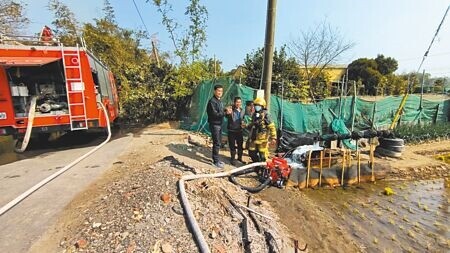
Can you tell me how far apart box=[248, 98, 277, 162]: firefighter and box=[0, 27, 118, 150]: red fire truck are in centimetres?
431

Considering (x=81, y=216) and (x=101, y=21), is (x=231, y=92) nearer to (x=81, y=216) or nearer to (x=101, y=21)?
(x=81, y=216)

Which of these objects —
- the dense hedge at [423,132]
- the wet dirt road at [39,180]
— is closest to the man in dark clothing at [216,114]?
the wet dirt road at [39,180]

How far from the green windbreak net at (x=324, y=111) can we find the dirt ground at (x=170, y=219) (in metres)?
3.56

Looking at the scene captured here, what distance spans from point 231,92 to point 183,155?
3.10m

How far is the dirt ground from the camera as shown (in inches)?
121

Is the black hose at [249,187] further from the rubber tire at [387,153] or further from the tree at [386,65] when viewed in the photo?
the tree at [386,65]

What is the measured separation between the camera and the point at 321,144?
816 centimetres

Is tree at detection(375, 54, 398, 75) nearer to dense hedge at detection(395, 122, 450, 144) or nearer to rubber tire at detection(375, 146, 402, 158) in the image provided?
dense hedge at detection(395, 122, 450, 144)

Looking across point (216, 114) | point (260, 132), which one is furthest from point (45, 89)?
point (260, 132)

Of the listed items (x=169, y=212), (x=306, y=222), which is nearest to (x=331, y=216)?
(x=306, y=222)

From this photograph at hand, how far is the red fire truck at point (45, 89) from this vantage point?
6.83m

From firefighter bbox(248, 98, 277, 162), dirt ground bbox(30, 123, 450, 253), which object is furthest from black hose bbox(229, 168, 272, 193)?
firefighter bbox(248, 98, 277, 162)

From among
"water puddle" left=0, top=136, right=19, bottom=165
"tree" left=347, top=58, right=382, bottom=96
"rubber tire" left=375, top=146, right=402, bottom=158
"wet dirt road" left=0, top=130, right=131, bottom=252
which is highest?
"tree" left=347, top=58, right=382, bottom=96

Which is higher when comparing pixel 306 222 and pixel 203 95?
pixel 203 95
